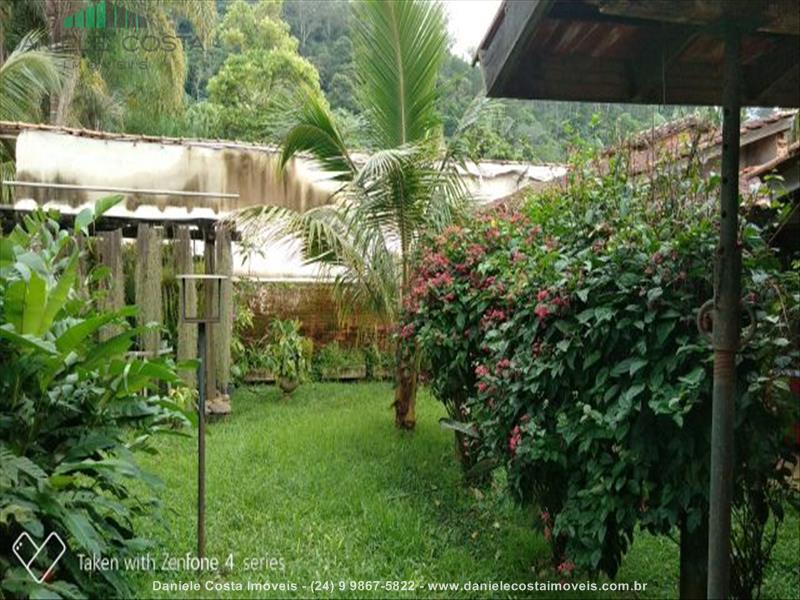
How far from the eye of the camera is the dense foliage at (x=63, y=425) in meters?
2.78

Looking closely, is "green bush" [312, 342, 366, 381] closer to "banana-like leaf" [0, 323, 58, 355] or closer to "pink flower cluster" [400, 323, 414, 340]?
"pink flower cluster" [400, 323, 414, 340]

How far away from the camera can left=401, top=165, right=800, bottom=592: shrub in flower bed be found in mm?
2355

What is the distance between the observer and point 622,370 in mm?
2486

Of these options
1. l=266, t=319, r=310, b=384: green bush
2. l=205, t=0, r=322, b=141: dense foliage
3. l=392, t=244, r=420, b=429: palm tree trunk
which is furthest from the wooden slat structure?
l=205, t=0, r=322, b=141: dense foliage

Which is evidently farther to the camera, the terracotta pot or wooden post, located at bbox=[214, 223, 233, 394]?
the terracotta pot

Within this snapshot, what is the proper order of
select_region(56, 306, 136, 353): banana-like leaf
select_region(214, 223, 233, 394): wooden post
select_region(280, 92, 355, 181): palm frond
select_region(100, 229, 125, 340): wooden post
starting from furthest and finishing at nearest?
1. select_region(214, 223, 233, 394): wooden post
2. select_region(100, 229, 125, 340): wooden post
3. select_region(280, 92, 355, 181): palm frond
4. select_region(56, 306, 136, 353): banana-like leaf

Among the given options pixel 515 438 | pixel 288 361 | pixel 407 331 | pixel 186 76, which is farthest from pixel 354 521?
pixel 186 76

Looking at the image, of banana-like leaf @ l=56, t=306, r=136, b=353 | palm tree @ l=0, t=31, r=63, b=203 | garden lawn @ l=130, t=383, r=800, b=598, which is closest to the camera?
banana-like leaf @ l=56, t=306, r=136, b=353

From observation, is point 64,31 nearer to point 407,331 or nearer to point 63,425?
point 407,331

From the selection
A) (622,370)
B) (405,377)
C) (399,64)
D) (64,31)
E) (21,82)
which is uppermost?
(64,31)

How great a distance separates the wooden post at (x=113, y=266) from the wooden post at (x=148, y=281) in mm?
172

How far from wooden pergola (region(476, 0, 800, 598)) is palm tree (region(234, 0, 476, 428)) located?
2857 millimetres

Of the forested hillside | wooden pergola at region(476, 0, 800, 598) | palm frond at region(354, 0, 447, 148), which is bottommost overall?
wooden pergola at region(476, 0, 800, 598)

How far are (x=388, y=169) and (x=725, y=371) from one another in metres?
4.02
